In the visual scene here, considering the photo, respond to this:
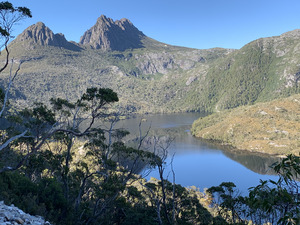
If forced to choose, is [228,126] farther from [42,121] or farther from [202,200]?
[42,121]

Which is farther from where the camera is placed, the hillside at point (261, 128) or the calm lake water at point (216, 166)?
the hillside at point (261, 128)

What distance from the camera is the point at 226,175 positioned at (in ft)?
276

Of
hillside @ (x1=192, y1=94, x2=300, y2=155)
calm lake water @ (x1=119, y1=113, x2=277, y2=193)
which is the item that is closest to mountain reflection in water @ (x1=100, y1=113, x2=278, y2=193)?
calm lake water @ (x1=119, y1=113, x2=277, y2=193)

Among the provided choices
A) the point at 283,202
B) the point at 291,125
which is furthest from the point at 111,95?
the point at 291,125

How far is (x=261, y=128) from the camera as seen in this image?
13650cm

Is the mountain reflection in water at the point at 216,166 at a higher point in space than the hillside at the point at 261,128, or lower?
lower

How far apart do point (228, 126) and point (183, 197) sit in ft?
431

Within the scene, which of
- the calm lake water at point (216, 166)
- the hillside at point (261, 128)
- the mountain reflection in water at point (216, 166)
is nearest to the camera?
the calm lake water at point (216, 166)

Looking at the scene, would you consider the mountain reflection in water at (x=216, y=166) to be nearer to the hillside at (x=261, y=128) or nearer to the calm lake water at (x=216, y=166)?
the calm lake water at (x=216, y=166)

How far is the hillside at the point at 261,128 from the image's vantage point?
11600cm

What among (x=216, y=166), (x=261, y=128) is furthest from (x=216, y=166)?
(x=261, y=128)

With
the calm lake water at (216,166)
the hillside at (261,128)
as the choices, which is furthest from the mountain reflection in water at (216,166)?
the hillside at (261,128)

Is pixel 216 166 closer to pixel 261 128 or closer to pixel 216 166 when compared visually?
pixel 216 166

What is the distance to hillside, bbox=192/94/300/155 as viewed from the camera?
116000mm
